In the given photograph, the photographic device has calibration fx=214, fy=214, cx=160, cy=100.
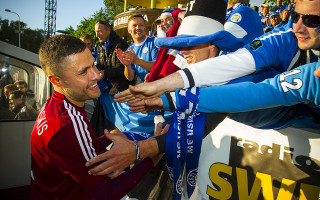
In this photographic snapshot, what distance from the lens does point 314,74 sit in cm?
99

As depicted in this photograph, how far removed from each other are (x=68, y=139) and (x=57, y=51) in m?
0.68

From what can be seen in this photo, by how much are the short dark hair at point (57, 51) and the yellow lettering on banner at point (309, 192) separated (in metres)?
1.76

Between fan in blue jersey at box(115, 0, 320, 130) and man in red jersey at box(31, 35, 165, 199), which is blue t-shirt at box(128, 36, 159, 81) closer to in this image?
man in red jersey at box(31, 35, 165, 199)

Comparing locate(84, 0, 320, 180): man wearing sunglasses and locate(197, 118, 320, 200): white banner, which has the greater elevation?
locate(84, 0, 320, 180): man wearing sunglasses

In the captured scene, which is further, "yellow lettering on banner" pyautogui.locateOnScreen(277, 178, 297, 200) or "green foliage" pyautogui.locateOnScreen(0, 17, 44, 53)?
"green foliage" pyautogui.locateOnScreen(0, 17, 44, 53)

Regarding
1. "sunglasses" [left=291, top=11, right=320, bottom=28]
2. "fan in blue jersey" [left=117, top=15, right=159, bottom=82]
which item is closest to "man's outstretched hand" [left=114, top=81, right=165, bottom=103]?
"sunglasses" [left=291, top=11, right=320, bottom=28]

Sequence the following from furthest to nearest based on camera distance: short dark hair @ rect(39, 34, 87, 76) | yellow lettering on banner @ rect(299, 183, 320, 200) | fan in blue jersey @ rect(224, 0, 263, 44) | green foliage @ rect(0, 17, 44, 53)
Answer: green foliage @ rect(0, 17, 44, 53)
fan in blue jersey @ rect(224, 0, 263, 44)
short dark hair @ rect(39, 34, 87, 76)
yellow lettering on banner @ rect(299, 183, 320, 200)

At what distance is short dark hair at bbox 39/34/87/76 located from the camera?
1.62 meters

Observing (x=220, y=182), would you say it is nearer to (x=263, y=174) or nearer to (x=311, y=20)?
(x=263, y=174)

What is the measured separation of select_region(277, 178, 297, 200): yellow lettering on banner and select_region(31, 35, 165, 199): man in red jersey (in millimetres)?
904

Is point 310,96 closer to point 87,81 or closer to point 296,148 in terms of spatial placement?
point 296,148

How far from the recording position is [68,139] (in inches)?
56.9

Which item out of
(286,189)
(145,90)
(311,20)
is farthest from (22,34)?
(286,189)

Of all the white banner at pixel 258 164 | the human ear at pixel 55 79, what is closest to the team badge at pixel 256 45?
the white banner at pixel 258 164
